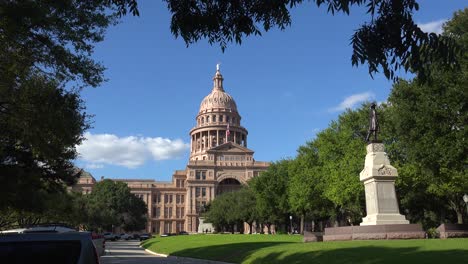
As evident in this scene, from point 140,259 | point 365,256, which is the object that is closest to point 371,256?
point 365,256

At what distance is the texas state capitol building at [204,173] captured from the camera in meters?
161

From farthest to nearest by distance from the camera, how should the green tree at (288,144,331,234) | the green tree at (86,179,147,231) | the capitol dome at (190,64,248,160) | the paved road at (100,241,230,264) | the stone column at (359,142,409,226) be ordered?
the capitol dome at (190,64,248,160) → the green tree at (86,179,147,231) → the green tree at (288,144,331,234) → the stone column at (359,142,409,226) → the paved road at (100,241,230,264)

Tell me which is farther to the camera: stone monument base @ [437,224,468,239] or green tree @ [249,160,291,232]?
green tree @ [249,160,291,232]

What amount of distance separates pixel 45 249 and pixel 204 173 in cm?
15618

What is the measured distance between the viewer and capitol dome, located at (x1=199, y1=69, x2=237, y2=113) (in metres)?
180

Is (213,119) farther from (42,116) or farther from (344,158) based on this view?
(42,116)

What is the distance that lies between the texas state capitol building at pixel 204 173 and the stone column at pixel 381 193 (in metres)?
130

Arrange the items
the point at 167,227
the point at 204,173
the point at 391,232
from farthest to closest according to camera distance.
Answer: the point at 167,227, the point at 204,173, the point at 391,232

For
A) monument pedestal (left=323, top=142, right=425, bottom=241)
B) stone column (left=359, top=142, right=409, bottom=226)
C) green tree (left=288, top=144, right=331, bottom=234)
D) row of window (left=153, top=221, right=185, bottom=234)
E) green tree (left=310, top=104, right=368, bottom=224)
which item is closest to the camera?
monument pedestal (left=323, top=142, right=425, bottom=241)

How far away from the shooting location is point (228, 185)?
163750 mm

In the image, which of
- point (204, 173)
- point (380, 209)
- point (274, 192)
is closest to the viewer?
point (380, 209)

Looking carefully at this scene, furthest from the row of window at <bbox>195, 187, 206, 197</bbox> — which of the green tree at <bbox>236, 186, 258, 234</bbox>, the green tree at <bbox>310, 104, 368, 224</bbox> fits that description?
the green tree at <bbox>310, 104, 368, 224</bbox>

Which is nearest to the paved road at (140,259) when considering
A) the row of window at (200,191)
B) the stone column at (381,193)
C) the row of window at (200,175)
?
the stone column at (381,193)

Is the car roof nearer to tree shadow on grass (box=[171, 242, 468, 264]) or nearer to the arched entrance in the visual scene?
tree shadow on grass (box=[171, 242, 468, 264])
